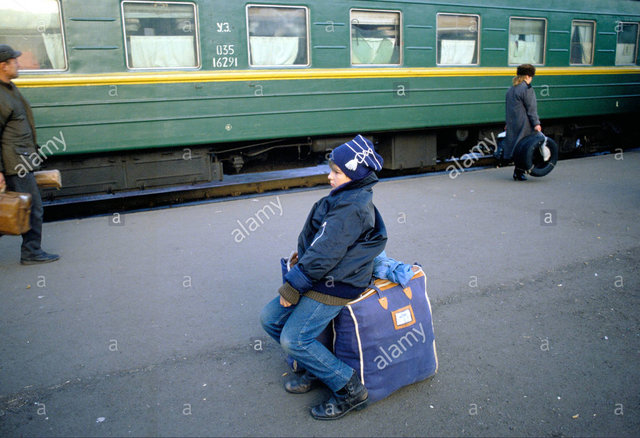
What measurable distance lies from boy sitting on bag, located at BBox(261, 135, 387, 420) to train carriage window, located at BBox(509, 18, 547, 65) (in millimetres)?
8955

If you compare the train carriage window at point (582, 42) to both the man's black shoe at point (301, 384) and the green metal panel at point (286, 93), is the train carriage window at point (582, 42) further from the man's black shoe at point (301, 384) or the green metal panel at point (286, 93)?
the man's black shoe at point (301, 384)

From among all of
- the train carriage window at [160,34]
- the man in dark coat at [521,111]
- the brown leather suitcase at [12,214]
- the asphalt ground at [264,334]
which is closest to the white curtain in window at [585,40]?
the man in dark coat at [521,111]

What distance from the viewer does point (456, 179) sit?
9492mm

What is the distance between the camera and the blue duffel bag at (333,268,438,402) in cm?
308

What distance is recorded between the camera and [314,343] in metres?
3.09

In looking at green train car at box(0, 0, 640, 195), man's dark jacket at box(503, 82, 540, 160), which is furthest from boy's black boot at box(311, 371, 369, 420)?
man's dark jacket at box(503, 82, 540, 160)

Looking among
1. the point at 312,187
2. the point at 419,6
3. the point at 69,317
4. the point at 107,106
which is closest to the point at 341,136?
the point at 312,187

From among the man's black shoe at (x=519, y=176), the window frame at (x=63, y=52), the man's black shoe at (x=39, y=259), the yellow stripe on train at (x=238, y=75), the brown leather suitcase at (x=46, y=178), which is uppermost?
the window frame at (x=63, y=52)

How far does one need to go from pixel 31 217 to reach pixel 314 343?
381 cm

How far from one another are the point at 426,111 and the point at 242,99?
3418 millimetres

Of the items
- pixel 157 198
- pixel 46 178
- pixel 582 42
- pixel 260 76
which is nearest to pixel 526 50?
pixel 582 42

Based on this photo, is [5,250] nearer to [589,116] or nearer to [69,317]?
[69,317]

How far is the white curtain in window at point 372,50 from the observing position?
9258mm

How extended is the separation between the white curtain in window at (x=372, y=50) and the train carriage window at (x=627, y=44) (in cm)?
617
